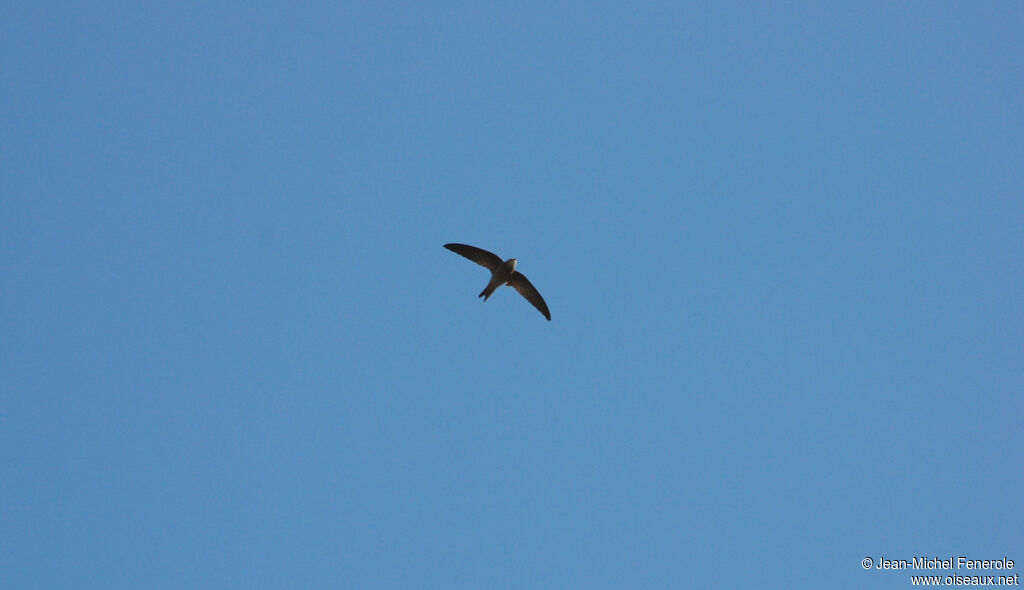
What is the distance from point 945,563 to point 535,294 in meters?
14.0

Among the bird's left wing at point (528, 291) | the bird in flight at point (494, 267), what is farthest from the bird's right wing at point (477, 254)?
the bird's left wing at point (528, 291)

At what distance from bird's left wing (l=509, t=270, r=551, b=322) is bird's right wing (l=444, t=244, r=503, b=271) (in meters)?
0.65

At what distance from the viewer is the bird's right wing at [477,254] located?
2902 centimetres

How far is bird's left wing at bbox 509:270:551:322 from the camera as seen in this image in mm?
29620

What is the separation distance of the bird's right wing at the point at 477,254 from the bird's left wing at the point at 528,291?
25.4 inches

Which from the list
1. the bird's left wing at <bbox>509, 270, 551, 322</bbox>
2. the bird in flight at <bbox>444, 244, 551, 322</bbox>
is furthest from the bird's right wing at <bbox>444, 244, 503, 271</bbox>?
the bird's left wing at <bbox>509, 270, 551, 322</bbox>

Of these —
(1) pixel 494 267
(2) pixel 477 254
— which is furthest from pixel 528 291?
(2) pixel 477 254

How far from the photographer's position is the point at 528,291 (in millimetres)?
30359

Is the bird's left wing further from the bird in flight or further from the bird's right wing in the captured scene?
the bird's right wing

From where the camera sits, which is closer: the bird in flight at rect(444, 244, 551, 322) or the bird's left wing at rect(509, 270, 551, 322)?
the bird in flight at rect(444, 244, 551, 322)

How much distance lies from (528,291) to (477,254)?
219 cm

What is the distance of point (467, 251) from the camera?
29188 millimetres

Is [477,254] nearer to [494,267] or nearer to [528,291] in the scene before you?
[494,267]

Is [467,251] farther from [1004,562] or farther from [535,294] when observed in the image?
[1004,562]
